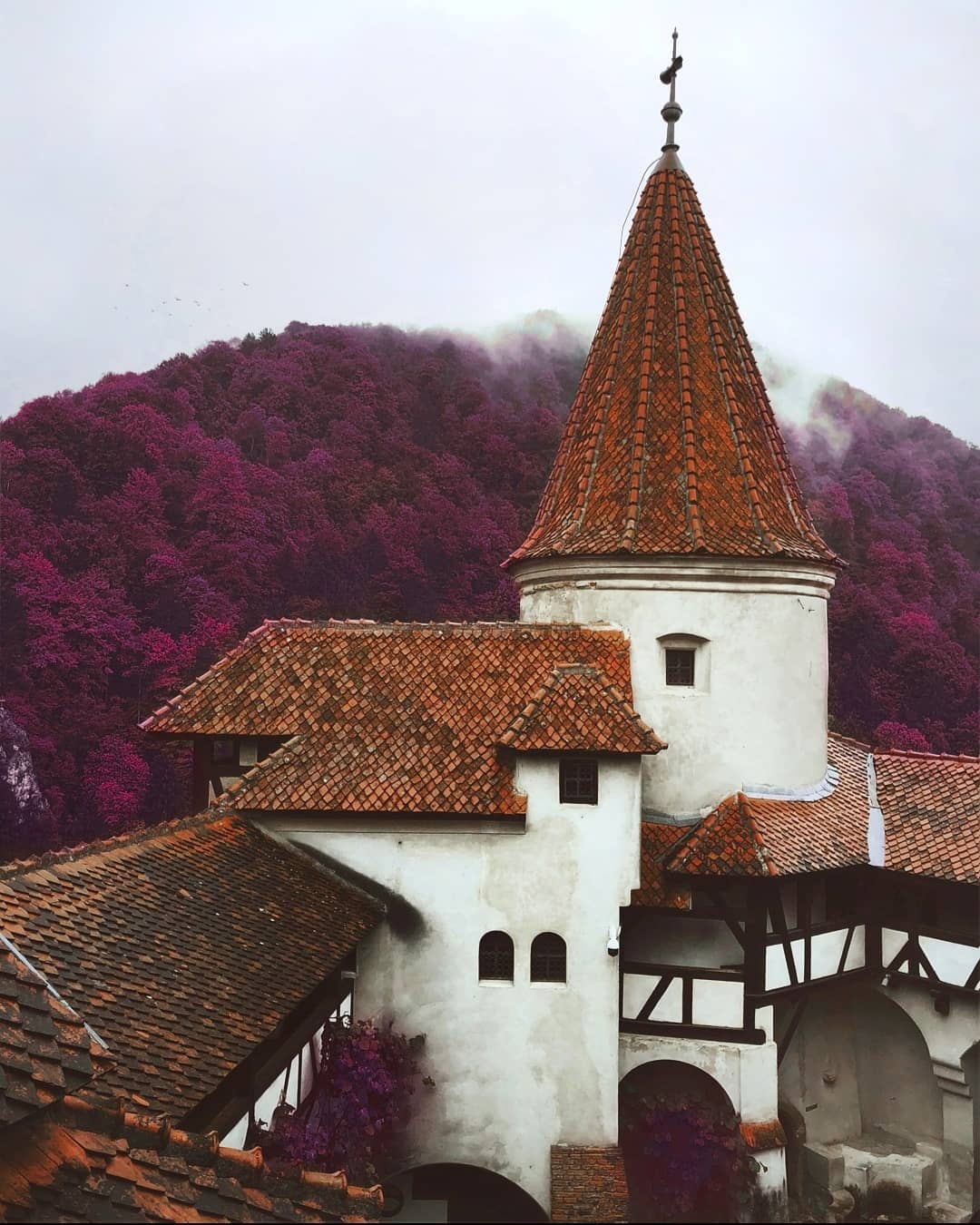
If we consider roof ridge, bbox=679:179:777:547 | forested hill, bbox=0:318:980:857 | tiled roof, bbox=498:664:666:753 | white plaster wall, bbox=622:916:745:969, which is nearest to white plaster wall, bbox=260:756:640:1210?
tiled roof, bbox=498:664:666:753

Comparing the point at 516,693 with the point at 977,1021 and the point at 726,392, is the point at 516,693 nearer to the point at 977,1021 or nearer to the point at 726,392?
the point at 726,392

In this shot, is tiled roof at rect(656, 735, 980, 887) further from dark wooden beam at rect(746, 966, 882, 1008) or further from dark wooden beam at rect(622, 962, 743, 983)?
dark wooden beam at rect(746, 966, 882, 1008)

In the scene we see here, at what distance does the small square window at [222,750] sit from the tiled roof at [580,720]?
13.9ft

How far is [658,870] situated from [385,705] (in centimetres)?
439

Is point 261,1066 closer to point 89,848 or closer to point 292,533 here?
point 89,848

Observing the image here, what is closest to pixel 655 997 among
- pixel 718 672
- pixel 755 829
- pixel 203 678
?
pixel 755 829

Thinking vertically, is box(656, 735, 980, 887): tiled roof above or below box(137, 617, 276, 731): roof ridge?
below

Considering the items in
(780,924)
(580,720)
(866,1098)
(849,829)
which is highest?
(580,720)

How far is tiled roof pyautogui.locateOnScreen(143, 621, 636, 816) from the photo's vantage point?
12578 mm

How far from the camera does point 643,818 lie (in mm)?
14117

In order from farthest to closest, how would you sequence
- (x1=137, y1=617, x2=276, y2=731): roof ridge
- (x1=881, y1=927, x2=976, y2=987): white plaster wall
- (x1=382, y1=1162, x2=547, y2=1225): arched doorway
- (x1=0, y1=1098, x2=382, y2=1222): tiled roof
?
(x1=137, y1=617, x2=276, y2=731): roof ridge < (x1=881, y1=927, x2=976, y2=987): white plaster wall < (x1=0, y1=1098, x2=382, y2=1222): tiled roof < (x1=382, y1=1162, x2=547, y2=1225): arched doorway

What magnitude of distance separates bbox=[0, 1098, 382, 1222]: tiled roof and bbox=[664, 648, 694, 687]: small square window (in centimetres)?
1071

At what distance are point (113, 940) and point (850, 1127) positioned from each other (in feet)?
41.6

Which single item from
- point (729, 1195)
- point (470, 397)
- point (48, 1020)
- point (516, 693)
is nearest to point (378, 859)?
point (516, 693)
